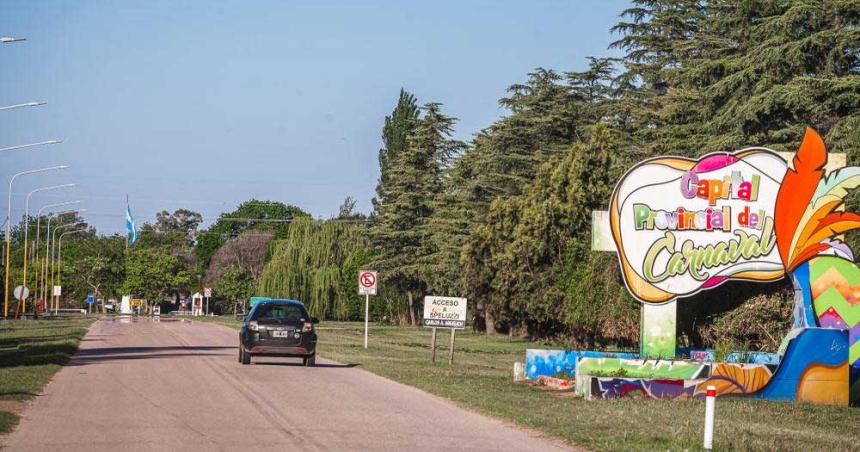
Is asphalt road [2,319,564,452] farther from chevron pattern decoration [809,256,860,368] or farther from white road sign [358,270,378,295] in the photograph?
white road sign [358,270,378,295]

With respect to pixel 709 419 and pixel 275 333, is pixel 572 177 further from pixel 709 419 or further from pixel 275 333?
pixel 709 419

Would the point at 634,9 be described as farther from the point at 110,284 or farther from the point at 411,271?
the point at 110,284

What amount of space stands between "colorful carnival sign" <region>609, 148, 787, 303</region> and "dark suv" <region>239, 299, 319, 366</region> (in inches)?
339

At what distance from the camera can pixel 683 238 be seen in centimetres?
2417

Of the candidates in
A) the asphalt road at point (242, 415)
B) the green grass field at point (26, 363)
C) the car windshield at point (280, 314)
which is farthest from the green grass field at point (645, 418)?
the green grass field at point (26, 363)

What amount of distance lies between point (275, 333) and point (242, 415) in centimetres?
1177

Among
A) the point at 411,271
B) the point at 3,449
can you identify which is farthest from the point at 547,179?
the point at 3,449

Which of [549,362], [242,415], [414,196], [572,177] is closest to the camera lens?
[242,415]

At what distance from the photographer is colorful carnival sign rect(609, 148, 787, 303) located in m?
24.1

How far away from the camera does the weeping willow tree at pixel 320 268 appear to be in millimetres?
88625

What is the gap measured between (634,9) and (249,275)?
65046mm

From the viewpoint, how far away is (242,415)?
16.3 meters

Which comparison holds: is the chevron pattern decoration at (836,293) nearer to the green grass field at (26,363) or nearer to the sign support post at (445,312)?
the sign support post at (445,312)

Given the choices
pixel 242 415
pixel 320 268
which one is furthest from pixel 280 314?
pixel 320 268
